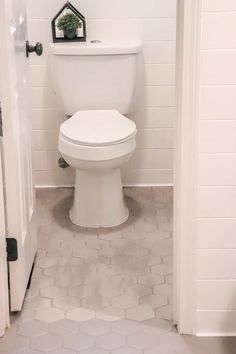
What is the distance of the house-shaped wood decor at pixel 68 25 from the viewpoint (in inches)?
118

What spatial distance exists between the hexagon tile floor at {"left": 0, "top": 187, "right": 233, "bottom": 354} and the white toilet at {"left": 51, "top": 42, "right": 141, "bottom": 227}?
124 millimetres

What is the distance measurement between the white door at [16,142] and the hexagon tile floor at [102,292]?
0.40ft

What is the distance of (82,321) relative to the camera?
212 centimetres

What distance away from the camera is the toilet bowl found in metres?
2.63

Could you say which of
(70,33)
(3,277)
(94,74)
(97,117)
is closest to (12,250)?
(3,277)

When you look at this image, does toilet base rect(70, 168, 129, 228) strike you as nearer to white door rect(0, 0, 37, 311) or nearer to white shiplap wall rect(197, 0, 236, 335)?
white door rect(0, 0, 37, 311)

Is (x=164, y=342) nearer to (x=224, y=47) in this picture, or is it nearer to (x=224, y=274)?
(x=224, y=274)

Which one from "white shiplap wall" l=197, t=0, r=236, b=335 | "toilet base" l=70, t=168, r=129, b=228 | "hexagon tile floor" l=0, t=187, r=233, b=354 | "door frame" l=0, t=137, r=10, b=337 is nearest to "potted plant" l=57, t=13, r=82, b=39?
"toilet base" l=70, t=168, r=129, b=228

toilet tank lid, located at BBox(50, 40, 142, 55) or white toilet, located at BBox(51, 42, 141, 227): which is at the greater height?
toilet tank lid, located at BBox(50, 40, 142, 55)

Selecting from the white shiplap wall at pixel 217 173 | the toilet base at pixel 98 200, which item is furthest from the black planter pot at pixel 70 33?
the white shiplap wall at pixel 217 173

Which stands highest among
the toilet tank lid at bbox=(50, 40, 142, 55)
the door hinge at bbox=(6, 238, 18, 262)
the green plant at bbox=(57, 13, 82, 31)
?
the green plant at bbox=(57, 13, 82, 31)

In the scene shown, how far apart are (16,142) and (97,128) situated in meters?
0.76

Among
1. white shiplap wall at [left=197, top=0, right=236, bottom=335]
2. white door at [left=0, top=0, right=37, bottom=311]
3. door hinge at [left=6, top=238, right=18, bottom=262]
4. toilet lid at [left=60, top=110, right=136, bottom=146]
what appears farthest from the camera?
toilet lid at [left=60, top=110, right=136, bottom=146]

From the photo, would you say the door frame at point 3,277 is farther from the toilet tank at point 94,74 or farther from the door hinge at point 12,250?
the toilet tank at point 94,74
